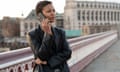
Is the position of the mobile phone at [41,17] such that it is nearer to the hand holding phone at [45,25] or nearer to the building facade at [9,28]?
the hand holding phone at [45,25]

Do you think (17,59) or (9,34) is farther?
(9,34)

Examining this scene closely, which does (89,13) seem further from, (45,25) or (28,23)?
(45,25)

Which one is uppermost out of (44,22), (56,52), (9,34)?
(44,22)

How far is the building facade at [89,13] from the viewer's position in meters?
148

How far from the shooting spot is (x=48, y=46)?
380 cm

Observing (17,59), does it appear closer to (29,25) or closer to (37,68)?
(37,68)

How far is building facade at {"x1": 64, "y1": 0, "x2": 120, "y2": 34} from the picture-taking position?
14788cm

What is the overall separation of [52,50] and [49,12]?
15.2 inches

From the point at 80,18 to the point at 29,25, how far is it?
28.9 metres

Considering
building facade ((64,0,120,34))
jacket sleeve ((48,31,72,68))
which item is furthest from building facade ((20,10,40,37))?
jacket sleeve ((48,31,72,68))

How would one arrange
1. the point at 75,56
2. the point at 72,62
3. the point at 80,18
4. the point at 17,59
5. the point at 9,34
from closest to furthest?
the point at 17,59
the point at 72,62
the point at 75,56
the point at 9,34
the point at 80,18

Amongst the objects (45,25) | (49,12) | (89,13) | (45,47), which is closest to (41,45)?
(45,47)

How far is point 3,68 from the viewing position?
525 cm

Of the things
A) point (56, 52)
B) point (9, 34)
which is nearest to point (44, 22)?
point (56, 52)
